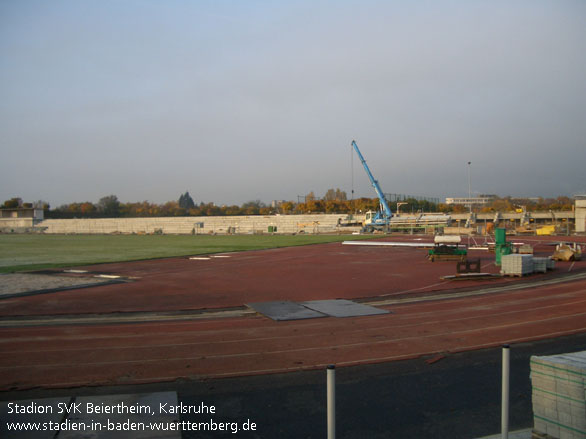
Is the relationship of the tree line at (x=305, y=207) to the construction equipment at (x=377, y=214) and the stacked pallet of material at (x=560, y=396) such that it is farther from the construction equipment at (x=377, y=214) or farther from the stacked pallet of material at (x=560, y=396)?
the stacked pallet of material at (x=560, y=396)

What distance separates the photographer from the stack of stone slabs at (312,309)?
40.9 ft

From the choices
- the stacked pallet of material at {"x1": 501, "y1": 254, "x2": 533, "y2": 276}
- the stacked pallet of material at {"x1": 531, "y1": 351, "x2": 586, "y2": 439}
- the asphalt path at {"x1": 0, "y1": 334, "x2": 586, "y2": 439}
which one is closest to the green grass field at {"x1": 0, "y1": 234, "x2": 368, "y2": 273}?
the asphalt path at {"x1": 0, "y1": 334, "x2": 586, "y2": 439}

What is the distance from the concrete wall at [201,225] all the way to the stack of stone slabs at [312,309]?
7593 centimetres

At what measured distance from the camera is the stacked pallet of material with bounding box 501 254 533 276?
20047 mm

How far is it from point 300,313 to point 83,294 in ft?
30.2

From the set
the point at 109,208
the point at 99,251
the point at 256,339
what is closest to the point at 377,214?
the point at 99,251

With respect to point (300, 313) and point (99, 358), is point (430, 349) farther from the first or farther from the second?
point (99, 358)

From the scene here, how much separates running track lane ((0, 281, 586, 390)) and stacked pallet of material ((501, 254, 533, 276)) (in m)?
6.80

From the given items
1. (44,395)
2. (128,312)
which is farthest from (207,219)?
(44,395)

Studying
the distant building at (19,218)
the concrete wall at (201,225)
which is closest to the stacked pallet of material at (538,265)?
the concrete wall at (201,225)

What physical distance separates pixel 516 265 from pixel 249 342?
15433mm

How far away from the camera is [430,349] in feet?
29.4

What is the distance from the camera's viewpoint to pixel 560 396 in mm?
4477

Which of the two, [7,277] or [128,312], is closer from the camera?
[128,312]
